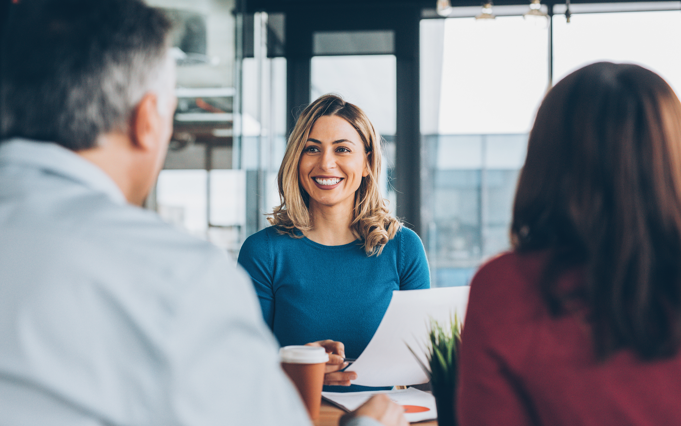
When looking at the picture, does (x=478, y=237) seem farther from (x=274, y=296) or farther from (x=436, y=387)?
(x=436, y=387)

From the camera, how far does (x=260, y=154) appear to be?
3598mm

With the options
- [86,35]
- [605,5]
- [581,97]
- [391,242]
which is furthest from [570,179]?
[605,5]

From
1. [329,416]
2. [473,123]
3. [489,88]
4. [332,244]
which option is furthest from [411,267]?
[489,88]

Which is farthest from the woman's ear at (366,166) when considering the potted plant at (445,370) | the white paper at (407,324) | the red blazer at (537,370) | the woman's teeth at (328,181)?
the red blazer at (537,370)

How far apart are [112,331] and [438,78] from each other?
3.41m

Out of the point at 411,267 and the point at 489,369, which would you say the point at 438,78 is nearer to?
the point at 411,267

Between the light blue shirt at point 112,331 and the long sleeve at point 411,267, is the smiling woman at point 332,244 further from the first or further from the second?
the light blue shirt at point 112,331

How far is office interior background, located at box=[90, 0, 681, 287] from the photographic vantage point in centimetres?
356

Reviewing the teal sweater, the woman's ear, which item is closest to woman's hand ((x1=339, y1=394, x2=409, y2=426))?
the teal sweater

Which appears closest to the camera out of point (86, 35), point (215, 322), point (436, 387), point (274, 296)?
point (215, 322)

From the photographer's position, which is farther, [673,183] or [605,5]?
[605,5]

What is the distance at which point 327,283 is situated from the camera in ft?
5.74

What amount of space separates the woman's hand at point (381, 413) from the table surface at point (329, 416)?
0.66ft

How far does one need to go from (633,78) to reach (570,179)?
0.54 ft
